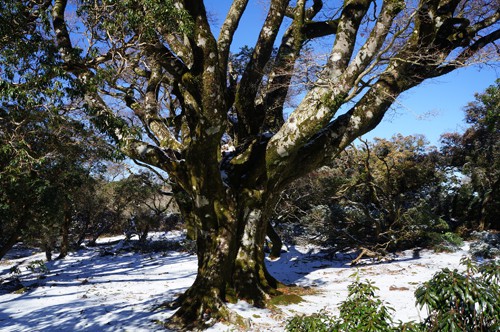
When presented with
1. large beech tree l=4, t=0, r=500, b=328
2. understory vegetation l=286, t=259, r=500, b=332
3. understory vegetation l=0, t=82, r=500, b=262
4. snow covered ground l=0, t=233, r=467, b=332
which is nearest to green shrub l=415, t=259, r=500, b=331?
understory vegetation l=286, t=259, r=500, b=332

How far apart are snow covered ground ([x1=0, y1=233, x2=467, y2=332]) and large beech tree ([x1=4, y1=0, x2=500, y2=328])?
2.38 ft

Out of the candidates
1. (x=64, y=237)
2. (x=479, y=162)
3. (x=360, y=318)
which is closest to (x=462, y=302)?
(x=360, y=318)

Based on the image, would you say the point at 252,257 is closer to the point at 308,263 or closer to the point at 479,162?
the point at 308,263

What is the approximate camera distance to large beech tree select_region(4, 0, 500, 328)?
4.75 m

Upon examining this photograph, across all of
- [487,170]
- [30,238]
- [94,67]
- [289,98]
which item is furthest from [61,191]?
[487,170]

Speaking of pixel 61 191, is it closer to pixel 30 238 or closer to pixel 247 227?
pixel 30 238

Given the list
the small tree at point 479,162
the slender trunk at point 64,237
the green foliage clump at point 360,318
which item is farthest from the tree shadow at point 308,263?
the slender trunk at point 64,237

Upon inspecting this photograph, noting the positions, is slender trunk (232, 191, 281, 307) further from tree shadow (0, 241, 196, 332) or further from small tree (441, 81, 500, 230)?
small tree (441, 81, 500, 230)

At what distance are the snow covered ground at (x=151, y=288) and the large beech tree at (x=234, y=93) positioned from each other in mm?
724

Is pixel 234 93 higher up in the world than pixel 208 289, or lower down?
higher up

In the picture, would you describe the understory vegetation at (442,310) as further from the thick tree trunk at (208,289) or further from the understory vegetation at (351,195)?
the understory vegetation at (351,195)

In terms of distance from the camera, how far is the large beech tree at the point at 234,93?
4746 millimetres

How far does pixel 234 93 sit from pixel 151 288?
490 centimetres

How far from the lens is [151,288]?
784 centimetres
